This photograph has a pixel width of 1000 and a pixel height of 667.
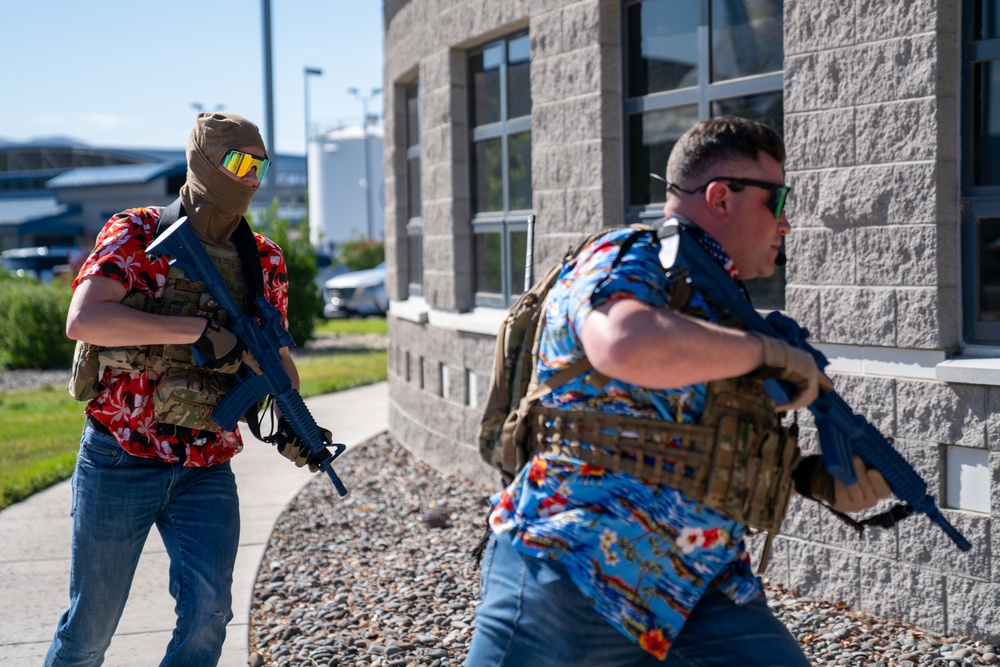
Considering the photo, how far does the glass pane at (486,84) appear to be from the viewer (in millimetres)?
7570

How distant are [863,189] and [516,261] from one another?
10.4 feet

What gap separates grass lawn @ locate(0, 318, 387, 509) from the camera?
27.3 ft

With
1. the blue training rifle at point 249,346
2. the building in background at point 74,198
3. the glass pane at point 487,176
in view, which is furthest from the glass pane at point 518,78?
the building in background at point 74,198

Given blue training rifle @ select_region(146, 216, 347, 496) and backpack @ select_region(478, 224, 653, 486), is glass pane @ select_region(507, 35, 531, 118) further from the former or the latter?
backpack @ select_region(478, 224, 653, 486)

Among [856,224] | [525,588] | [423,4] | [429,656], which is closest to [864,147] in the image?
[856,224]

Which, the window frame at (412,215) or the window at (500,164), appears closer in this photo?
the window at (500,164)

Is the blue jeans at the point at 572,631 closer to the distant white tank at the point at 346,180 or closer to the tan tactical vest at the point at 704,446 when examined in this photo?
the tan tactical vest at the point at 704,446

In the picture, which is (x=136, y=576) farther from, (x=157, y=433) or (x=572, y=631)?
(x=572, y=631)

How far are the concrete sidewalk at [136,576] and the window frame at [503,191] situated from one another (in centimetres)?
189

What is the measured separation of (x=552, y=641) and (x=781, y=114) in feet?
11.9

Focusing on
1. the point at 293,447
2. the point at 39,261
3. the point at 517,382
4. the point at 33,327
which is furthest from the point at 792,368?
the point at 39,261

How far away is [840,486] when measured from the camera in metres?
2.37

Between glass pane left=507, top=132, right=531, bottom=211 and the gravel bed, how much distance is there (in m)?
1.97

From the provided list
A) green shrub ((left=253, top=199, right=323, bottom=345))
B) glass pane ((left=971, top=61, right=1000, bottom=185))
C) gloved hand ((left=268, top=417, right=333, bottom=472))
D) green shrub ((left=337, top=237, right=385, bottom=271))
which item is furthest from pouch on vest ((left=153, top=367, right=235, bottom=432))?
green shrub ((left=337, top=237, right=385, bottom=271))
